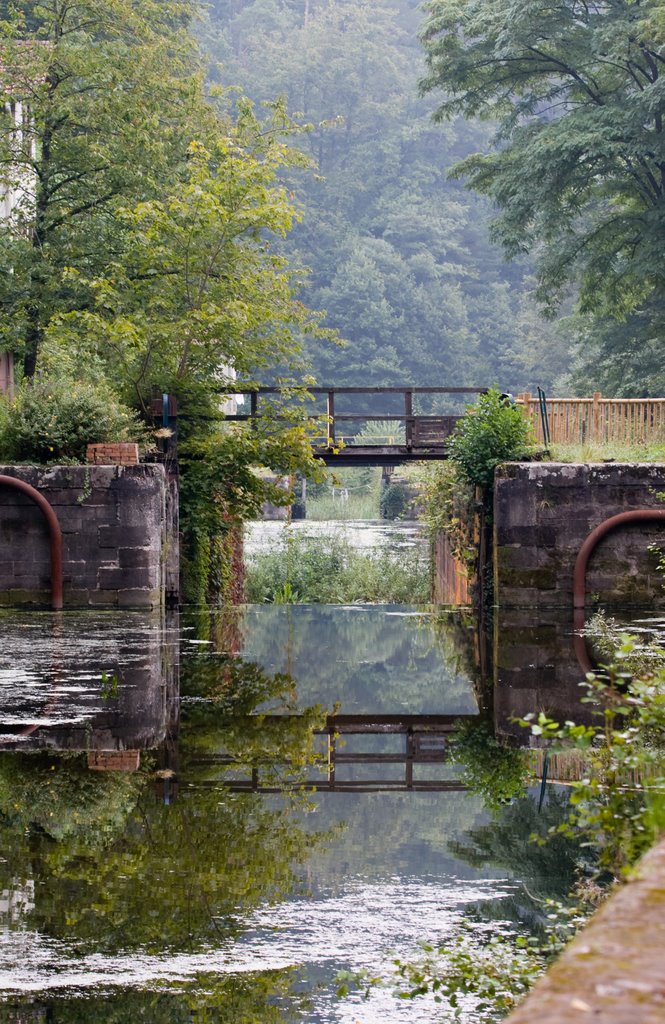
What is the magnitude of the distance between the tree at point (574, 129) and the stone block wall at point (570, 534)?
1747 centimetres

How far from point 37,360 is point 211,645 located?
12.6 meters

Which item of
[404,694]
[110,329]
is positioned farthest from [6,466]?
[404,694]

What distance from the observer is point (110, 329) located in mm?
19594

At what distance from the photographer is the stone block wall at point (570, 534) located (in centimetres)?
1688

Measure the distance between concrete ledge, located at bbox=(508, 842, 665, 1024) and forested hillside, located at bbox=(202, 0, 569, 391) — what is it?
69.1 m

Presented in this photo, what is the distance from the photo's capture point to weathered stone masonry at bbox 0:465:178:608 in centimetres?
1662

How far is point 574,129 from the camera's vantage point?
3375cm

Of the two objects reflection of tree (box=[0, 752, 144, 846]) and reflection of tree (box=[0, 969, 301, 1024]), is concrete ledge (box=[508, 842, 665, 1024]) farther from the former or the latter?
reflection of tree (box=[0, 752, 144, 846])

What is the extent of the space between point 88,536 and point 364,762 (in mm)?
9601

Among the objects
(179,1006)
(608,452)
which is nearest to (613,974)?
(179,1006)

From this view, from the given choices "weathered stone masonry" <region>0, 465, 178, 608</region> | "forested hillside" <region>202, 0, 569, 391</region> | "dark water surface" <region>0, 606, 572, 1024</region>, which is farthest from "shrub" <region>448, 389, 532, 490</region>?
"forested hillside" <region>202, 0, 569, 391</region>

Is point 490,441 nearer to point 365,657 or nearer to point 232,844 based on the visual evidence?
point 365,657

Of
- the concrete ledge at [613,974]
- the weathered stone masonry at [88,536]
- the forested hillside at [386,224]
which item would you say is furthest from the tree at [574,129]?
the forested hillside at [386,224]

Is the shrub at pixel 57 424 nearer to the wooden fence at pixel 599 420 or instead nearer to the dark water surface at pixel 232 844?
the wooden fence at pixel 599 420
